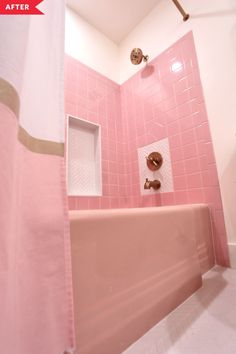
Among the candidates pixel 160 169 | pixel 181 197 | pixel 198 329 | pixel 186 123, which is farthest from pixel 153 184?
pixel 198 329

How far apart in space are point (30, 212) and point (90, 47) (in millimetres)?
1753

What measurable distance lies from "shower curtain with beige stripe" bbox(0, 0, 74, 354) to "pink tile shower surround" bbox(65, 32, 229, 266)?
2.87ft

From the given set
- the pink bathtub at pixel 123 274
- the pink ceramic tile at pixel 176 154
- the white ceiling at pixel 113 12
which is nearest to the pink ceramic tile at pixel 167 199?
the pink ceramic tile at pixel 176 154

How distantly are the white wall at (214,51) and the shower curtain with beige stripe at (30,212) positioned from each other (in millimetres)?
904

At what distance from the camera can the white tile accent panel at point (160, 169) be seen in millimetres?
1235

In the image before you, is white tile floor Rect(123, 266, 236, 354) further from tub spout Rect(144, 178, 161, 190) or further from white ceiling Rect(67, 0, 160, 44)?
white ceiling Rect(67, 0, 160, 44)

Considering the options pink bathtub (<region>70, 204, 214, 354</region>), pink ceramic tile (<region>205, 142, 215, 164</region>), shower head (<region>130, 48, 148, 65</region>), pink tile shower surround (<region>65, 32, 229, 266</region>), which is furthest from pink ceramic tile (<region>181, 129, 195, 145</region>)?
shower head (<region>130, 48, 148, 65</region>)

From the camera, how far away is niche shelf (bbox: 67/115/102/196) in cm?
132

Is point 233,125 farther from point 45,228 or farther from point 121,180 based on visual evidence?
point 45,228

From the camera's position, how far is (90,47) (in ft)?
5.19

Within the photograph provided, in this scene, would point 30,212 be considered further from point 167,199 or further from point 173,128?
point 173,128

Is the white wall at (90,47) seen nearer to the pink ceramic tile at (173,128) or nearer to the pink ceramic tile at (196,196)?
the pink ceramic tile at (173,128)

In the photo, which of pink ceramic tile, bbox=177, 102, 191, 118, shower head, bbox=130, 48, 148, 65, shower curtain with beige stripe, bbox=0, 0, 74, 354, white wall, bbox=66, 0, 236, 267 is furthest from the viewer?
shower head, bbox=130, 48, 148, 65

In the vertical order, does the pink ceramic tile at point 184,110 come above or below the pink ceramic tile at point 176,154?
above
